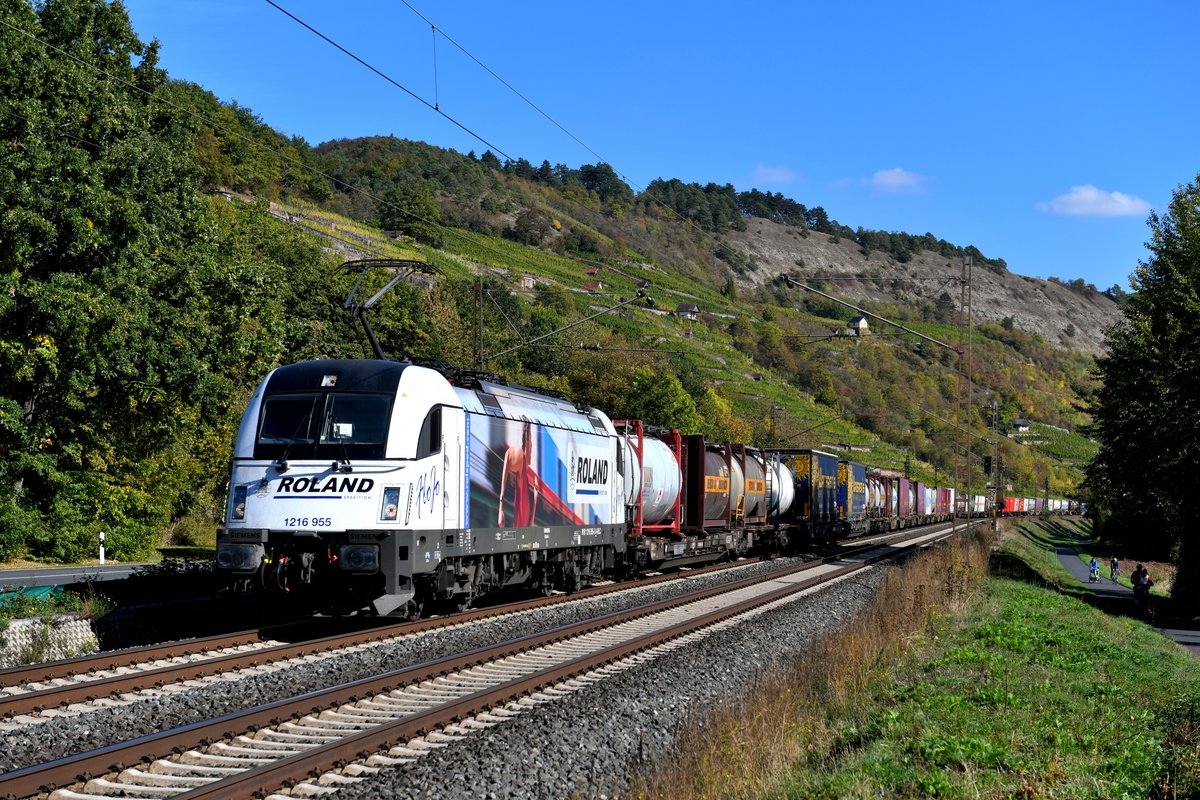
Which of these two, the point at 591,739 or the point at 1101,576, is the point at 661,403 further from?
the point at 591,739

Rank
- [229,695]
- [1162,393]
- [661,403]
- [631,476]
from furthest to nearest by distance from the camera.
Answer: [661,403] < [1162,393] < [631,476] < [229,695]

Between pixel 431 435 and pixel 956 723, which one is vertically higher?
pixel 431 435

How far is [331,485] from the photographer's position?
14633 millimetres

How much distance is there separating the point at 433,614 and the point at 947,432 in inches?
5674

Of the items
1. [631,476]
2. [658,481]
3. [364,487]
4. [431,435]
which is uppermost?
[431,435]

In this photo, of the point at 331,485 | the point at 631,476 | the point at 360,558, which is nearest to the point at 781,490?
the point at 631,476

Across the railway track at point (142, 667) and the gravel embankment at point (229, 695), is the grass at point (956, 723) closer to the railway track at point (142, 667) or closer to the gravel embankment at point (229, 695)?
the gravel embankment at point (229, 695)

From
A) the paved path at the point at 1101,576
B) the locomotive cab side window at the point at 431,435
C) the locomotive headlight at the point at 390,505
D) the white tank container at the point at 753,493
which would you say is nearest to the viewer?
the locomotive headlight at the point at 390,505

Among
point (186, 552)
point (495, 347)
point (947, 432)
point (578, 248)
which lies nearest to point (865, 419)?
point (947, 432)

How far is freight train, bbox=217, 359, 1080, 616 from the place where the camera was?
14.5 metres

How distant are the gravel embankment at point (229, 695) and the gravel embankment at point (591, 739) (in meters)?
2.59

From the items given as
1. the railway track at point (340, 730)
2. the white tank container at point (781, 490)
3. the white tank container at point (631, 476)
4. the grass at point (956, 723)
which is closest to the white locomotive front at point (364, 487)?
the railway track at point (340, 730)

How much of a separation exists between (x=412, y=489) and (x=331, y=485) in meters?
1.09

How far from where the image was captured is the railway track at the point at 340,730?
7703 mm
